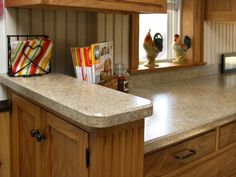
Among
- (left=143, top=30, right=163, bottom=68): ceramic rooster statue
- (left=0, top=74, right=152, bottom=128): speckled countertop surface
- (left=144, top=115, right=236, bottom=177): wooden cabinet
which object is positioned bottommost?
(left=144, top=115, right=236, bottom=177): wooden cabinet

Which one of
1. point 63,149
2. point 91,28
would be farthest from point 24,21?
point 63,149

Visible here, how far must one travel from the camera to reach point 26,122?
147 cm

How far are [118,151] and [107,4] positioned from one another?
0.69m

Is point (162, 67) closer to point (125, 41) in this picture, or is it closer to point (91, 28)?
point (125, 41)

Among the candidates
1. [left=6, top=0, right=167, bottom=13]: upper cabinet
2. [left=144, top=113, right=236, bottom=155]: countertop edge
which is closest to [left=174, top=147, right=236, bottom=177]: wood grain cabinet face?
[left=144, top=113, right=236, bottom=155]: countertop edge

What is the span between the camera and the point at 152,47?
2.31 meters

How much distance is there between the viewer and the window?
8.01 feet

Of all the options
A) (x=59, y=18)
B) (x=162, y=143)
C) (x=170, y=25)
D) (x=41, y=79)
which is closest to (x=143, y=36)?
(x=170, y=25)

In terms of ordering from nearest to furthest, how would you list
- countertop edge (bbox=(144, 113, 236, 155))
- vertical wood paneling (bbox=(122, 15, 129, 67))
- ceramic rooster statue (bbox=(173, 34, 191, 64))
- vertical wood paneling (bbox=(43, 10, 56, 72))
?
countertop edge (bbox=(144, 113, 236, 155))
vertical wood paneling (bbox=(43, 10, 56, 72))
vertical wood paneling (bbox=(122, 15, 129, 67))
ceramic rooster statue (bbox=(173, 34, 191, 64))

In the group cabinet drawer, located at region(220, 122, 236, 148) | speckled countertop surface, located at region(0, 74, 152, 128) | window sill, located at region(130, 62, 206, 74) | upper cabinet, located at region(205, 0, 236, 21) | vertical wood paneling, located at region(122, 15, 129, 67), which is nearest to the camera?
speckled countertop surface, located at region(0, 74, 152, 128)

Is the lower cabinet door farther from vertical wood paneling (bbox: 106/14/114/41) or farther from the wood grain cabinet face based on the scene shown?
vertical wood paneling (bbox: 106/14/114/41)

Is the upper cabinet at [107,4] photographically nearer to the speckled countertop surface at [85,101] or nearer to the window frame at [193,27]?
the speckled countertop surface at [85,101]

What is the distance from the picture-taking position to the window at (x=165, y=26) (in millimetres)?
2441

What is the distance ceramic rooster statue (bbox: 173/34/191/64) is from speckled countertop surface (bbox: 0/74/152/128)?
1233 millimetres
